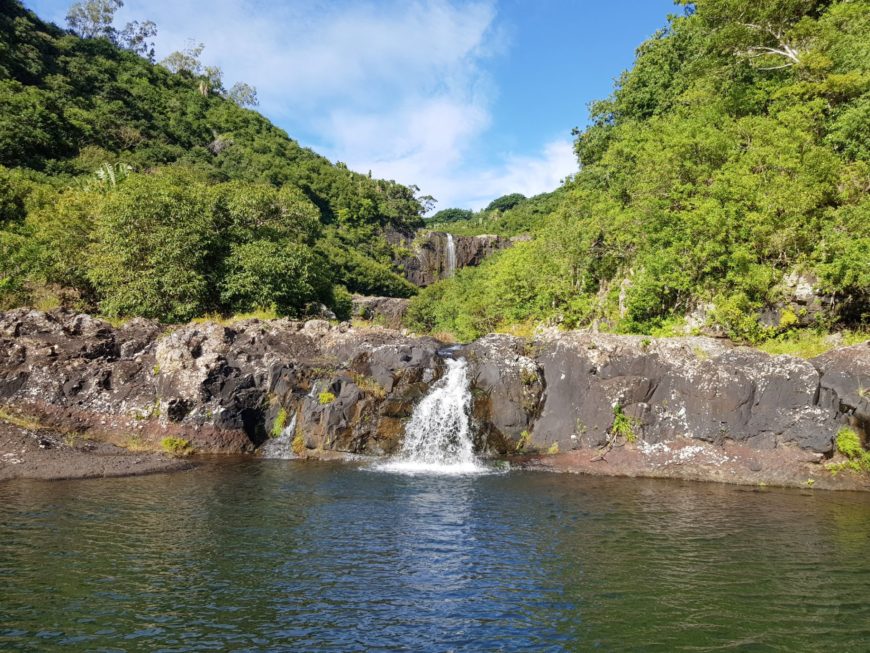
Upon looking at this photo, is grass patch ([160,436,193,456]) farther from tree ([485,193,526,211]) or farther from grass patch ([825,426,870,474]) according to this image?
tree ([485,193,526,211])

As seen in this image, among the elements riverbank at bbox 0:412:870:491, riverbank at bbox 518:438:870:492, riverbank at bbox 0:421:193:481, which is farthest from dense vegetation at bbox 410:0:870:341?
riverbank at bbox 0:421:193:481

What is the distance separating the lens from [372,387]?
28062 millimetres

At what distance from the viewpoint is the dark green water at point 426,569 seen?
9.70 meters

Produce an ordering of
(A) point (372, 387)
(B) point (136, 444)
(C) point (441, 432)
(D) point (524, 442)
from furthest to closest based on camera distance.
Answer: (A) point (372, 387) → (C) point (441, 432) → (D) point (524, 442) → (B) point (136, 444)

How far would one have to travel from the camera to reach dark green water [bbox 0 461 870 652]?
9695 mm

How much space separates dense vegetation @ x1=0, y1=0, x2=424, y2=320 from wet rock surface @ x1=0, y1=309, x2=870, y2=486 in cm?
867

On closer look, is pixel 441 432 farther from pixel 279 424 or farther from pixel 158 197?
pixel 158 197

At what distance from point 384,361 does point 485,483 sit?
403 inches

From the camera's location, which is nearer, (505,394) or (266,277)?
(505,394)

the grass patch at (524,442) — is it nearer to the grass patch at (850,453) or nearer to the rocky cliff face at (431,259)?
the grass patch at (850,453)

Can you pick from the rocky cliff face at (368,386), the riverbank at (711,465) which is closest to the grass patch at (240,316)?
the rocky cliff face at (368,386)

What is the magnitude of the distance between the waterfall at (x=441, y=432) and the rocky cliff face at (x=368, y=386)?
0.56m

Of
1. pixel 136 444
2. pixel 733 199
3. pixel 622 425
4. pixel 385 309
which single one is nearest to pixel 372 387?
pixel 136 444

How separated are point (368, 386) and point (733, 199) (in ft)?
71.2
